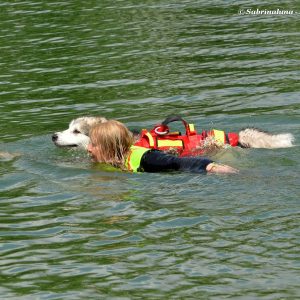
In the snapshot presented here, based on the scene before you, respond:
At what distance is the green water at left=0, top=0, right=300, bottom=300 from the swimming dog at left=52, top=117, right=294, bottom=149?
5.9 inches

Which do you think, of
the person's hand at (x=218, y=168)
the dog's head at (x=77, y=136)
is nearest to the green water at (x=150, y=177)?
the person's hand at (x=218, y=168)

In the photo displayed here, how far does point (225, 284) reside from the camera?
25.0 feet

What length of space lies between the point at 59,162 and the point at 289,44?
8048 millimetres

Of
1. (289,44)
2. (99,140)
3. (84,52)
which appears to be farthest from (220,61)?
(99,140)

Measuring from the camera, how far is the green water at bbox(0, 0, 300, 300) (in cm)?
795

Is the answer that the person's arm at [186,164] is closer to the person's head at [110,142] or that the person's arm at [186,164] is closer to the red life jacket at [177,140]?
the person's head at [110,142]

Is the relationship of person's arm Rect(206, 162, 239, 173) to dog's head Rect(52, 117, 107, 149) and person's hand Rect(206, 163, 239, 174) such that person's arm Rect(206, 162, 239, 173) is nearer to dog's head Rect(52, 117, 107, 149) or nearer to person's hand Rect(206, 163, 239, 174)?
person's hand Rect(206, 163, 239, 174)

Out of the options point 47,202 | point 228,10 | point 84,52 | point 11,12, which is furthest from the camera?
point 11,12

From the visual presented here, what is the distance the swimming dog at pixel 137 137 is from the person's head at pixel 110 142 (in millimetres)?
896

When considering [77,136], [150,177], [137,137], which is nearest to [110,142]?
[150,177]

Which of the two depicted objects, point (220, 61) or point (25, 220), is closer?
point (25, 220)

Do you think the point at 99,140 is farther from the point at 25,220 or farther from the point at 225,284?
the point at 225,284

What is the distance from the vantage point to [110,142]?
11.2 meters

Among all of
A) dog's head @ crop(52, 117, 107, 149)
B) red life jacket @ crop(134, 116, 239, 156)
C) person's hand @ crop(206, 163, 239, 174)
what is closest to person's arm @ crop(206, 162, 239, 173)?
person's hand @ crop(206, 163, 239, 174)
